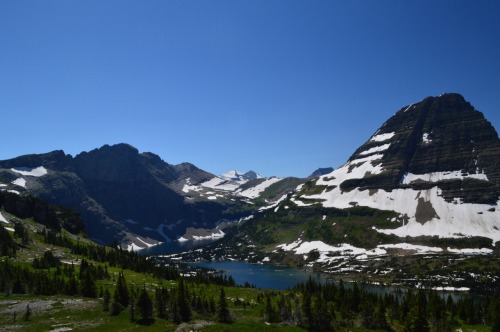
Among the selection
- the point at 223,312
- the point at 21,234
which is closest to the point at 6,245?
the point at 21,234

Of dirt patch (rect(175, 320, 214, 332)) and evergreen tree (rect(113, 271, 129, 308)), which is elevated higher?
evergreen tree (rect(113, 271, 129, 308))

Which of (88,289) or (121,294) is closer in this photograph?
(121,294)

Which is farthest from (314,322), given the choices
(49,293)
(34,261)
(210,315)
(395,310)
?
(34,261)

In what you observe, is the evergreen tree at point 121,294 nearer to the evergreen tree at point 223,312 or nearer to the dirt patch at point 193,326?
the dirt patch at point 193,326

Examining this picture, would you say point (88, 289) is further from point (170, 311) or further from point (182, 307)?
point (182, 307)

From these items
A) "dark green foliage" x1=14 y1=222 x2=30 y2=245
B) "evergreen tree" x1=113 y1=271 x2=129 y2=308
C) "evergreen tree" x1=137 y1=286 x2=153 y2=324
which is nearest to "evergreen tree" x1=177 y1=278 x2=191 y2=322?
"evergreen tree" x1=137 y1=286 x2=153 y2=324

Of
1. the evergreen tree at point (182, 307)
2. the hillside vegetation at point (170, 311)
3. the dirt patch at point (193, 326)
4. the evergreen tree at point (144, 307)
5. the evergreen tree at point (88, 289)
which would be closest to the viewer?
the dirt patch at point (193, 326)

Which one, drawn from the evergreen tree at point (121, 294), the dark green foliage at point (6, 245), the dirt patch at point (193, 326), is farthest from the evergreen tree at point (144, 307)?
the dark green foliage at point (6, 245)

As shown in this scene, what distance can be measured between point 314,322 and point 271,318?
9.42 metres

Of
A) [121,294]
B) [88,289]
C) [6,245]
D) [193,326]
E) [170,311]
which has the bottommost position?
[193,326]

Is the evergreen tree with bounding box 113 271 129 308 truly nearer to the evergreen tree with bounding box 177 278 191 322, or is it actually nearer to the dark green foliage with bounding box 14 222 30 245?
the evergreen tree with bounding box 177 278 191 322

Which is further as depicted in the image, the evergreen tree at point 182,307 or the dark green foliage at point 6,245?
the dark green foliage at point 6,245

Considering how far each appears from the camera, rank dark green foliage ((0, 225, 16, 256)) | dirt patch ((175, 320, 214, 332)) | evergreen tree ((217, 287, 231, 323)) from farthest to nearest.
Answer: dark green foliage ((0, 225, 16, 256)) < evergreen tree ((217, 287, 231, 323)) < dirt patch ((175, 320, 214, 332))

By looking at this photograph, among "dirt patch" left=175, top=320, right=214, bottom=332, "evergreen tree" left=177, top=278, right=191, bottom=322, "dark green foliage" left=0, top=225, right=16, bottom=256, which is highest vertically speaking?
"dark green foliage" left=0, top=225, right=16, bottom=256
